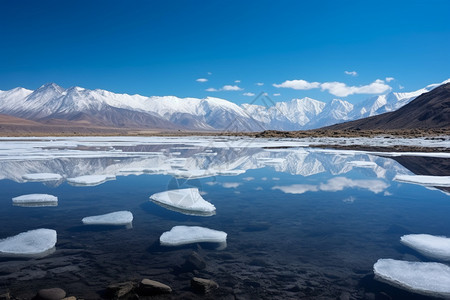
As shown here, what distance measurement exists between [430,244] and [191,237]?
407cm

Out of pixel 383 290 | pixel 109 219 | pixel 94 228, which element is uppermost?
pixel 109 219

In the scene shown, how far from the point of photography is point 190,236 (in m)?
5.68

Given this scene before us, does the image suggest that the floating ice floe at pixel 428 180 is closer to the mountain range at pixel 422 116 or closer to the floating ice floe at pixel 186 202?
the floating ice floe at pixel 186 202

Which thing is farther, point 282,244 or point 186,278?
point 282,244

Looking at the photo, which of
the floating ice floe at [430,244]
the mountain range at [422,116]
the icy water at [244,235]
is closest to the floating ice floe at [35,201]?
the icy water at [244,235]

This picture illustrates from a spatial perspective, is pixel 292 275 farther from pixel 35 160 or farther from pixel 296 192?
pixel 35 160

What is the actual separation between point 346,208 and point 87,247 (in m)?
6.02

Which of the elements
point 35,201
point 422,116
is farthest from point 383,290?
point 422,116

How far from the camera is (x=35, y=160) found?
1827 cm

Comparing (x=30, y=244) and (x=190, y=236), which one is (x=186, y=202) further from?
(x=30, y=244)

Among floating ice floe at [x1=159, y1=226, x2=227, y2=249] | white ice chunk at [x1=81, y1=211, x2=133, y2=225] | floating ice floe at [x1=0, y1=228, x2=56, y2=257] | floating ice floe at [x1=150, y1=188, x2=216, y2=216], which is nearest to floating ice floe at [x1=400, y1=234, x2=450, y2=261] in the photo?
floating ice floe at [x1=159, y1=226, x2=227, y2=249]

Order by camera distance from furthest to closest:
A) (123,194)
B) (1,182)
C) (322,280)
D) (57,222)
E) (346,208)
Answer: (1,182) < (123,194) < (346,208) < (57,222) < (322,280)

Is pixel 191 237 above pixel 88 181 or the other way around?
the other way around

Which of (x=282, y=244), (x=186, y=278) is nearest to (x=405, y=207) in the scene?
(x=282, y=244)
